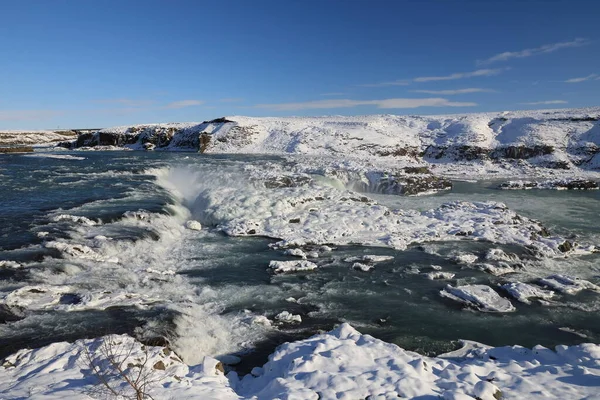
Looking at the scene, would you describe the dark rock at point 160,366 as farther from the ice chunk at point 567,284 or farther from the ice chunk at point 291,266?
the ice chunk at point 567,284

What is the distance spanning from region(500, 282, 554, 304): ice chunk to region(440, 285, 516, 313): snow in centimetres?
47

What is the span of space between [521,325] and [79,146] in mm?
77992

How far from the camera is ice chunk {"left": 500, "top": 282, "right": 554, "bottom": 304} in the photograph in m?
10.9

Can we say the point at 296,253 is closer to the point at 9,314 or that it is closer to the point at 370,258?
the point at 370,258

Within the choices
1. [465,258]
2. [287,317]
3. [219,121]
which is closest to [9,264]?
[287,317]

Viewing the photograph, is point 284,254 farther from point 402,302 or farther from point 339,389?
point 339,389

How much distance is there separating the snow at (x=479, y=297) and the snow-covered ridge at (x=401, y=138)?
139 ft

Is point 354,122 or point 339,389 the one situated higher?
point 354,122

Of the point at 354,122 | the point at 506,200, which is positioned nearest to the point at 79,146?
the point at 354,122

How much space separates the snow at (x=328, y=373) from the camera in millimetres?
6070

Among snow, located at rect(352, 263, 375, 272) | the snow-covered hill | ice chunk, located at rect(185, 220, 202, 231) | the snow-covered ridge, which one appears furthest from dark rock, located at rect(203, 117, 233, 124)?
snow, located at rect(352, 263, 375, 272)

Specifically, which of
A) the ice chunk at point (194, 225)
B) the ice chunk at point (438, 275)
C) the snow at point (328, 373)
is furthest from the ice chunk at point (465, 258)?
the ice chunk at point (194, 225)

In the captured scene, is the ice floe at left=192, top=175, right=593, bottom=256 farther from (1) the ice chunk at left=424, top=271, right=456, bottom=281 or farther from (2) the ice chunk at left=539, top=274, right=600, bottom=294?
(2) the ice chunk at left=539, top=274, right=600, bottom=294

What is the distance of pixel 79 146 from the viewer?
2825 inches
